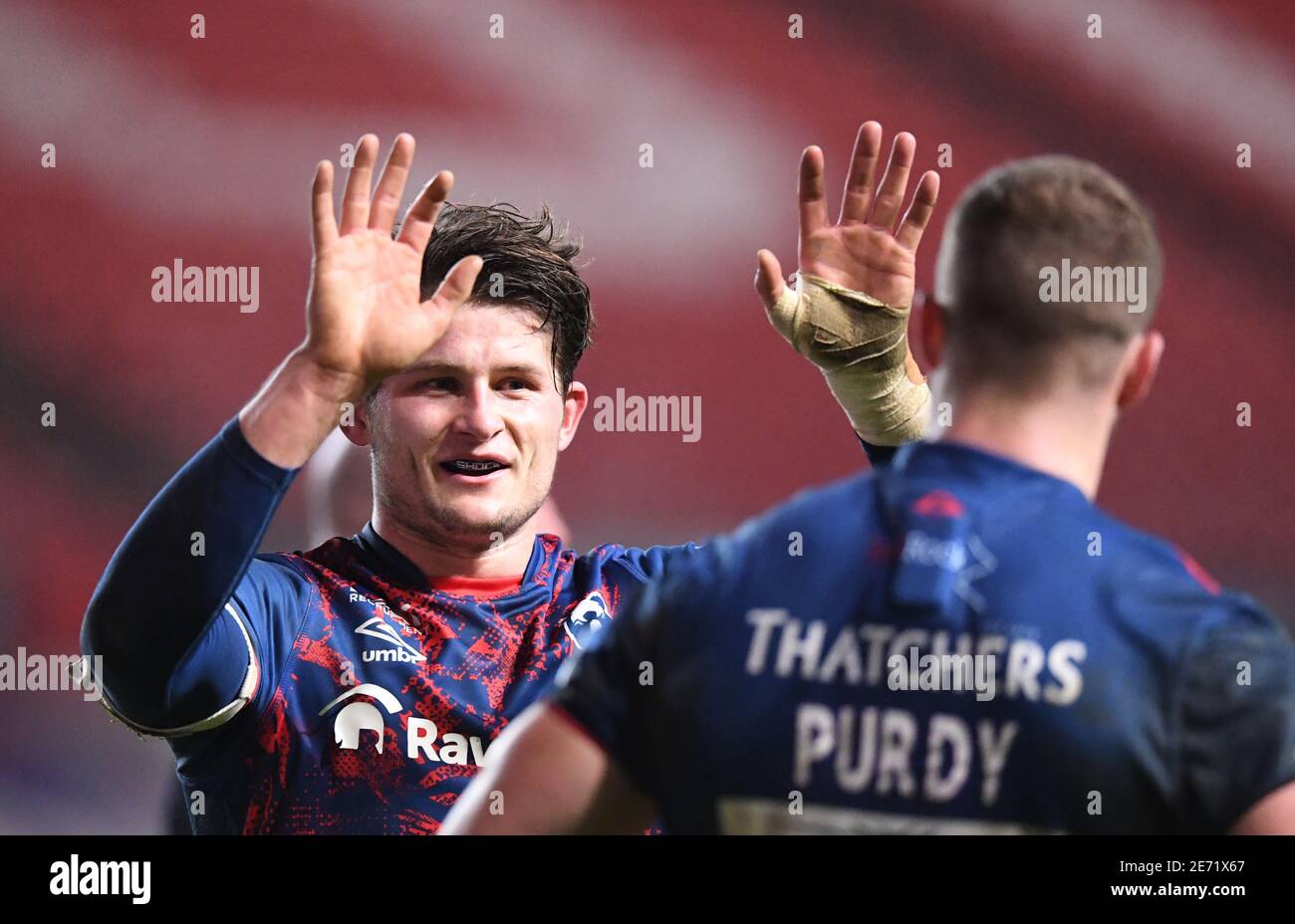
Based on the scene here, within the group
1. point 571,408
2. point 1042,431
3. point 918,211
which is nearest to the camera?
point 1042,431

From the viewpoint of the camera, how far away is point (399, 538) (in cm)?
288

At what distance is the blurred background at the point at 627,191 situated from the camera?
219 inches

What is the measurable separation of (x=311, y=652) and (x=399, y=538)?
1.02ft

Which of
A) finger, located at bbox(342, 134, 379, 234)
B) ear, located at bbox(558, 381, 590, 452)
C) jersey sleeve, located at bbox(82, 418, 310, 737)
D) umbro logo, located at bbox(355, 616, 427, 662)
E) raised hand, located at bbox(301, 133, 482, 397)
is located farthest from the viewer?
ear, located at bbox(558, 381, 590, 452)

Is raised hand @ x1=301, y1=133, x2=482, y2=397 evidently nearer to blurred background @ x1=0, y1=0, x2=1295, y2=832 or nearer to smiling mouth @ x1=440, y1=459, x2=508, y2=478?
smiling mouth @ x1=440, y1=459, x2=508, y2=478

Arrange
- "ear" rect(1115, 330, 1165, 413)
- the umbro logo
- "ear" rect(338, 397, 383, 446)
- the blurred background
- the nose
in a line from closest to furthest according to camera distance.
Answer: "ear" rect(1115, 330, 1165, 413) → the umbro logo → the nose → "ear" rect(338, 397, 383, 446) → the blurred background

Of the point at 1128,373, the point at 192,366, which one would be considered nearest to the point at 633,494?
the point at 192,366

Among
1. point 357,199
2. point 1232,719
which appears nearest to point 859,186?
point 357,199

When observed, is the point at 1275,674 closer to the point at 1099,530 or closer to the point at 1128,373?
the point at 1099,530

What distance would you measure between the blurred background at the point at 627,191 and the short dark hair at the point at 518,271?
244 centimetres

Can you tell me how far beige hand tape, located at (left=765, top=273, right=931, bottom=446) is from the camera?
2711 mm

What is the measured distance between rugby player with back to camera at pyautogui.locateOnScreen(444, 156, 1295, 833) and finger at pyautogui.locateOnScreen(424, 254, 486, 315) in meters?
0.92

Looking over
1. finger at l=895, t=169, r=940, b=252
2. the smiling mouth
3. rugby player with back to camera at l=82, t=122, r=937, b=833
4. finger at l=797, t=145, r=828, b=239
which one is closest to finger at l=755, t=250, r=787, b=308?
rugby player with back to camera at l=82, t=122, r=937, b=833

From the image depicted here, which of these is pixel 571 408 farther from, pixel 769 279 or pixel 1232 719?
pixel 1232 719
